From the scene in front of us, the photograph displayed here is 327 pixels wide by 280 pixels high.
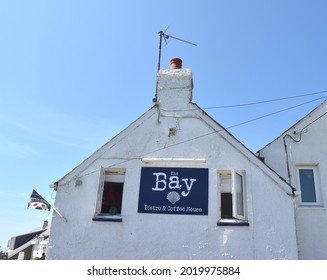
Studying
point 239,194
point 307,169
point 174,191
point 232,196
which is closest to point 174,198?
point 174,191

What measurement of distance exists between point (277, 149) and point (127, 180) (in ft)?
17.2

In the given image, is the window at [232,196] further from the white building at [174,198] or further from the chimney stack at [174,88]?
the chimney stack at [174,88]

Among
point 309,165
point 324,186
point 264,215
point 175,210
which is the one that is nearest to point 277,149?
point 309,165

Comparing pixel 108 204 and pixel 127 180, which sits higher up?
pixel 127 180

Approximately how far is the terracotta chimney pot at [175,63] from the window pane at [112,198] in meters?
4.45

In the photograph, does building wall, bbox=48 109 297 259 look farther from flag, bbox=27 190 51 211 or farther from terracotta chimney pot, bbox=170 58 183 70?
terracotta chimney pot, bbox=170 58 183 70

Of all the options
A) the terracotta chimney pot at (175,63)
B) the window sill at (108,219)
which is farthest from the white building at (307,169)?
the window sill at (108,219)

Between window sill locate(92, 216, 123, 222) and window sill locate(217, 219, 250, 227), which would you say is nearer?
window sill locate(217, 219, 250, 227)

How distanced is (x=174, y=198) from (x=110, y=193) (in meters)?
1.99

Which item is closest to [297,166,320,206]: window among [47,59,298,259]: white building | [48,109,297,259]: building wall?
[47,59,298,259]: white building

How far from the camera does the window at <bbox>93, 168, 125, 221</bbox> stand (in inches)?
359
